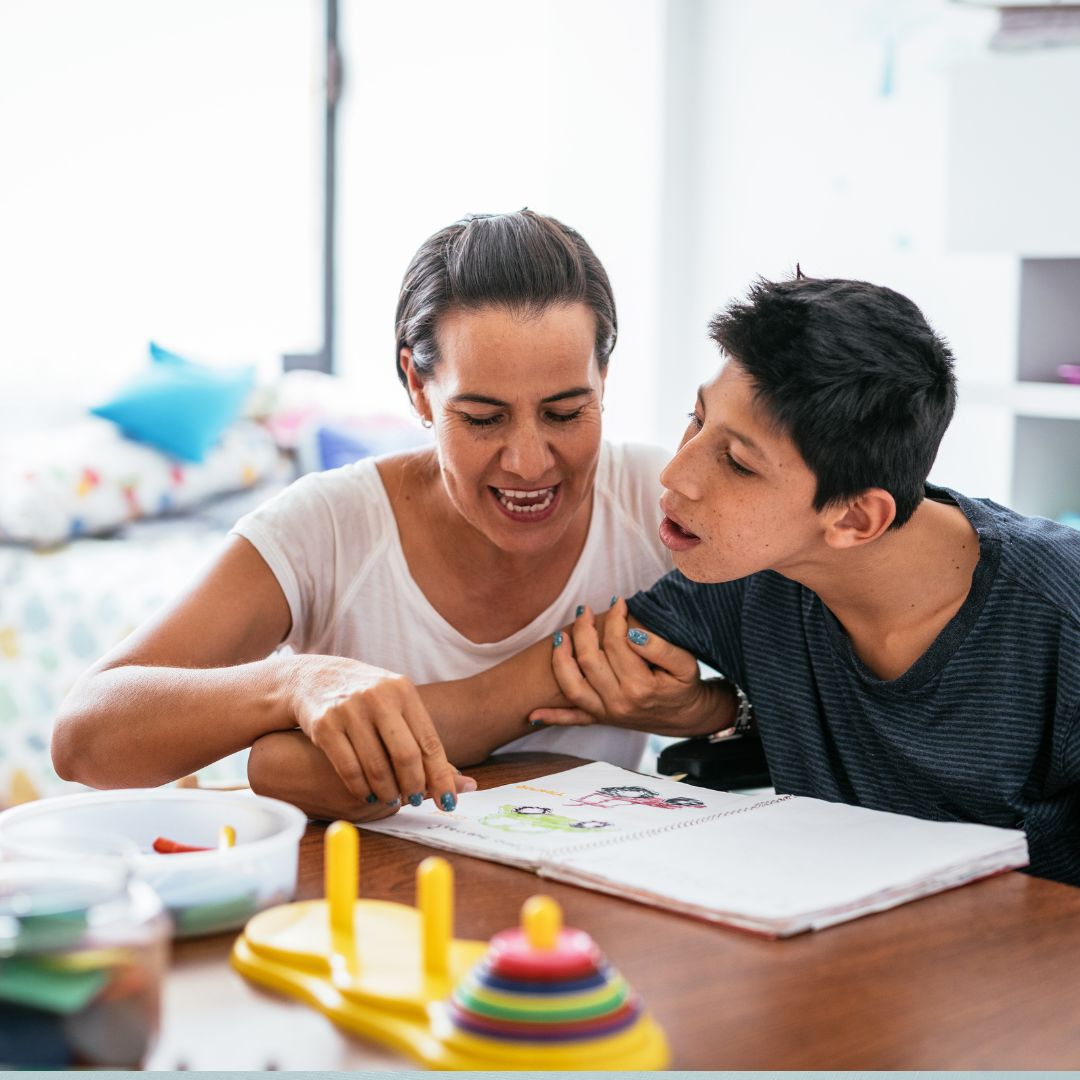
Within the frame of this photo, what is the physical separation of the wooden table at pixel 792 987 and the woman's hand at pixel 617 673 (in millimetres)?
425

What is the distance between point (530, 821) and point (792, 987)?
0.35 meters

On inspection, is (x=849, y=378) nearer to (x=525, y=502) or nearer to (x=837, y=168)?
(x=525, y=502)

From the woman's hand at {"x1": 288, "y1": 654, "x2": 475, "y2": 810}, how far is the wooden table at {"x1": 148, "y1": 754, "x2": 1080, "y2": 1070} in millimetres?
114

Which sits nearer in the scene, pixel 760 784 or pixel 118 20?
pixel 760 784

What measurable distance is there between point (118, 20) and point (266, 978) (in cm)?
399

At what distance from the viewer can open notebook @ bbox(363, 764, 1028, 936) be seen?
979 mm

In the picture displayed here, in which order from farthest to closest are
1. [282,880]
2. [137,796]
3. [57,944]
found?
[137,796] → [282,880] → [57,944]

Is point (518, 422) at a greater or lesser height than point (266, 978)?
greater

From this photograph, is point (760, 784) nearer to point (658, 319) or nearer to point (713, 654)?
point (713, 654)

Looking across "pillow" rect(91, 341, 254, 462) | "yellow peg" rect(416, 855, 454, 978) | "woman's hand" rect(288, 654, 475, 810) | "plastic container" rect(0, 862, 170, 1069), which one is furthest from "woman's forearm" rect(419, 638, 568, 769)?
"pillow" rect(91, 341, 254, 462)

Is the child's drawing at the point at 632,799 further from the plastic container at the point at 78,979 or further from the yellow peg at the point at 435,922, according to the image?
the plastic container at the point at 78,979

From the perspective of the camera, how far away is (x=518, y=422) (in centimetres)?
154

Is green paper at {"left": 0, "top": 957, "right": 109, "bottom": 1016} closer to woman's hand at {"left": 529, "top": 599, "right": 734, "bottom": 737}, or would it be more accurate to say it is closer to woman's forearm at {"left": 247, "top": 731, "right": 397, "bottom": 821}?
woman's forearm at {"left": 247, "top": 731, "right": 397, "bottom": 821}

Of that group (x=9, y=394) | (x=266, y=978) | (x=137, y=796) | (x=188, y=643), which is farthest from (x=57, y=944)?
(x=9, y=394)
